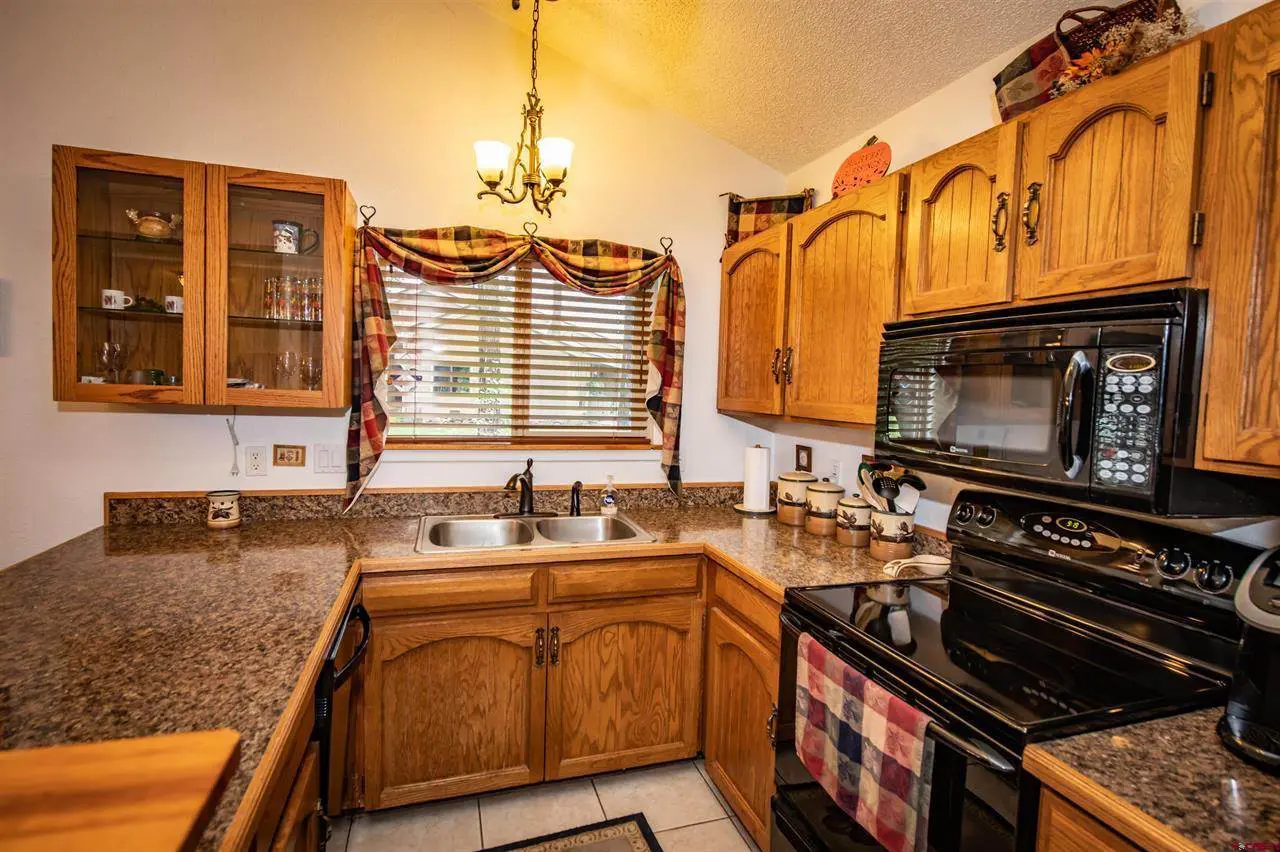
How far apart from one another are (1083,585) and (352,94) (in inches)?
111

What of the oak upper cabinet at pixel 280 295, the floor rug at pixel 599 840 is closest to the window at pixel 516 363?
the oak upper cabinet at pixel 280 295

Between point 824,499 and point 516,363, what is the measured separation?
4.55ft

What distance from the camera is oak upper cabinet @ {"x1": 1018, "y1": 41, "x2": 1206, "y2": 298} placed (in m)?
1.03

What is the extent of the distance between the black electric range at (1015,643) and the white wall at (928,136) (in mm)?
417

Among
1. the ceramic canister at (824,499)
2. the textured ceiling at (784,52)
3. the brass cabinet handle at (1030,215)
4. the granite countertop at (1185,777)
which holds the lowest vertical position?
the granite countertop at (1185,777)

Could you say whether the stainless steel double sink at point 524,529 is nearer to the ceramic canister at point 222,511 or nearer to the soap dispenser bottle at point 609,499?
the soap dispenser bottle at point 609,499

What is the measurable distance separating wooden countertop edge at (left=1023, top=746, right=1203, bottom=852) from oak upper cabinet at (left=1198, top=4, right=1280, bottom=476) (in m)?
0.58

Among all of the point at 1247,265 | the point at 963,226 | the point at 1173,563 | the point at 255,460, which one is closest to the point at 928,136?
the point at 963,226

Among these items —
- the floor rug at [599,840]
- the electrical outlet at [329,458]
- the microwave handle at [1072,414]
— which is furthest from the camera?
the electrical outlet at [329,458]

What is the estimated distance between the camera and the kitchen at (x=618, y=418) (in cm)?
99

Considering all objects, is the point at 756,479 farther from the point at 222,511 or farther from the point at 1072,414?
the point at 222,511

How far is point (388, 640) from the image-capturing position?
185cm

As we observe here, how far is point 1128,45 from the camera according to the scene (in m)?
1.17

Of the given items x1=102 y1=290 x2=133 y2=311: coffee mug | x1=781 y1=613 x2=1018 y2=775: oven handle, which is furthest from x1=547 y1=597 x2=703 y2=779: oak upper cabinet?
x1=102 y1=290 x2=133 y2=311: coffee mug
